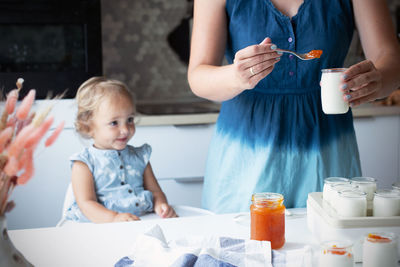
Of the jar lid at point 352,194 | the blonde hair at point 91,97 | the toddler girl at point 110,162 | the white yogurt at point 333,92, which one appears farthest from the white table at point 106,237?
the blonde hair at point 91,97

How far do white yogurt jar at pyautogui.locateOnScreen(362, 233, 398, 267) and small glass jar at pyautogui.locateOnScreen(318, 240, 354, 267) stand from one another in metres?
0.04

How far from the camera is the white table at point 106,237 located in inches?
44.0

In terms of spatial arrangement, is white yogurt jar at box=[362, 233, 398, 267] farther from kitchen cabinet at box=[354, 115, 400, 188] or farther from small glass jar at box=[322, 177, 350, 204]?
kitchen cabinet at box=[354, 115, 400, 188]

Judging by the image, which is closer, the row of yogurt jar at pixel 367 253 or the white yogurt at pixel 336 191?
the row of yogurt jar at pixel 367 253

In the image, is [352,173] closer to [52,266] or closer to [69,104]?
[52,266]

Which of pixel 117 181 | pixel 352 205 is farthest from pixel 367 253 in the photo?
pixel 117 181

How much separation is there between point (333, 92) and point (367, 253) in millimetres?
480

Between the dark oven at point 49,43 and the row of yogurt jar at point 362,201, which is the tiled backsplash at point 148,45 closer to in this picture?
the dark oven at point 49,43

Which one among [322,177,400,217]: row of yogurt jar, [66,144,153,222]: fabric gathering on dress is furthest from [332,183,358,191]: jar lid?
[66,144,153,222]: fabric gathering on dress

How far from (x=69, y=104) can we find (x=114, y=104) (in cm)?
77

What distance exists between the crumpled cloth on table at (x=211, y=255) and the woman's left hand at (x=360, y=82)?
427mm

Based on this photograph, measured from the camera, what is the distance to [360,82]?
1.27m

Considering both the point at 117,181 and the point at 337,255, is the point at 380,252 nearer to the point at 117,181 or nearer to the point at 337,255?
the point at 337,255

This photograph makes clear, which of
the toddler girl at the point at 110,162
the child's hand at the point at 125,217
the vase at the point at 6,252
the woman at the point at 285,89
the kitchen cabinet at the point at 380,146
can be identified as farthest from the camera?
the kitchen cabinet at the point at 380,146
